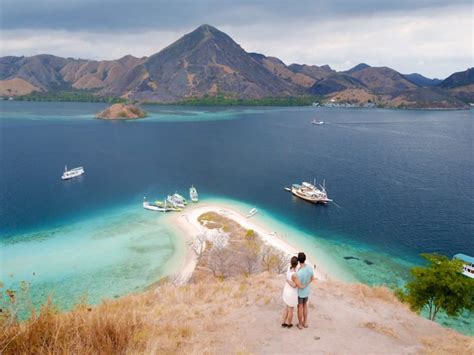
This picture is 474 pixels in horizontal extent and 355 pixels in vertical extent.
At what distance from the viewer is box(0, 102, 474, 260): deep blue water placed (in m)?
56.4

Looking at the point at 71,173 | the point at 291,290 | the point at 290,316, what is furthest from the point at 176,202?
the point at 291,290

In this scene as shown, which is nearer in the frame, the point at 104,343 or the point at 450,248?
the point at 104,343

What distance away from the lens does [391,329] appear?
14.6 metres

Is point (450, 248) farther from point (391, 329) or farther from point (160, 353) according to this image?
point (160, 353)

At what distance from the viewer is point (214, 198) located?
227 feet

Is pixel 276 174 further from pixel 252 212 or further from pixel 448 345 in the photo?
pixel 448 345

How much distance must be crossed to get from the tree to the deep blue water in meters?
23.0

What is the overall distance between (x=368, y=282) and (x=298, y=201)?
1201 inches

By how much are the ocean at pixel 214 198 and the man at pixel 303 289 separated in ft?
25.2

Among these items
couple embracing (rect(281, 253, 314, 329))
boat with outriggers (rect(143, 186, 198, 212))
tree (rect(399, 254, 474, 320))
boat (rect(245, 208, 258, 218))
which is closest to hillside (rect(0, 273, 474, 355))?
couple embracing (rect(281, 253, 314, 329))

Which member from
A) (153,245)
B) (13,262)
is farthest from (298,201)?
(13,262)

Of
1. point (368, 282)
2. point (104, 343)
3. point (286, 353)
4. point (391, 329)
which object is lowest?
point (368, 282)

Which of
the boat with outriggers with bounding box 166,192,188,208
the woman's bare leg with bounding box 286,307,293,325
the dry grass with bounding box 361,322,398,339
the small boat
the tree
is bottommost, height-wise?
the small boat

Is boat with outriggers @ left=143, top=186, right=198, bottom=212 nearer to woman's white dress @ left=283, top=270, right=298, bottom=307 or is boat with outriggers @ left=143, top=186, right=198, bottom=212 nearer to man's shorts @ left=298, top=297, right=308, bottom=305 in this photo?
man's shorts @ left=298, top=297, right=308, bottom=305
